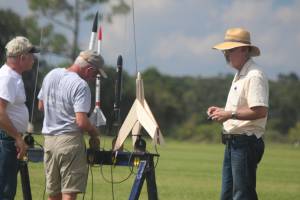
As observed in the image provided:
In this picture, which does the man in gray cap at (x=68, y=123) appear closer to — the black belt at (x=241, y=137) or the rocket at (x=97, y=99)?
the rocket at (x=97, y=99)

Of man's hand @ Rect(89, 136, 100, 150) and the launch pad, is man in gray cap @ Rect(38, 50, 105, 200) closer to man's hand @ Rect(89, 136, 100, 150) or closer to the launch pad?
man's hand @ Rect(89, 136, 100, 150)

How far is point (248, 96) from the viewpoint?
7.25 meters

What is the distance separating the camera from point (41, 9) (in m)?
54.8

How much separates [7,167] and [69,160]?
2.44 feet

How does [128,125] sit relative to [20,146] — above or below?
above

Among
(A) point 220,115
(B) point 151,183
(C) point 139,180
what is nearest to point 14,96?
(C) point 139,180

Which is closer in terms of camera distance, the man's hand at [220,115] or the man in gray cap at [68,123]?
the man's hand at [220,115]

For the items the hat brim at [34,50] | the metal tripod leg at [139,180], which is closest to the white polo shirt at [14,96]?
the hat brim at [34,50]

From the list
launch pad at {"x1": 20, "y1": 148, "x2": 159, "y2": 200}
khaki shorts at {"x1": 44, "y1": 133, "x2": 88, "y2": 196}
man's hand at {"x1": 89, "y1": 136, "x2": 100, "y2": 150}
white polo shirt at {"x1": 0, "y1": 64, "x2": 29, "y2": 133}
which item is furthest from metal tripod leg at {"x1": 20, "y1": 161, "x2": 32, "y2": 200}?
man's hand at {"x1": 89, "y1": 136, "x2": 100, "y2": 150}

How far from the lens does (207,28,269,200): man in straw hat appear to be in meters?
7.19

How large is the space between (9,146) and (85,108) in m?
1.05

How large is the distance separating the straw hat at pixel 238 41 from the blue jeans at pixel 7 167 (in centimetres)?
245

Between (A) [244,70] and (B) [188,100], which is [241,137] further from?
(B) [188,100]

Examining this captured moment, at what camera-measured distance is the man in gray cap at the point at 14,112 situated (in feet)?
24.8
